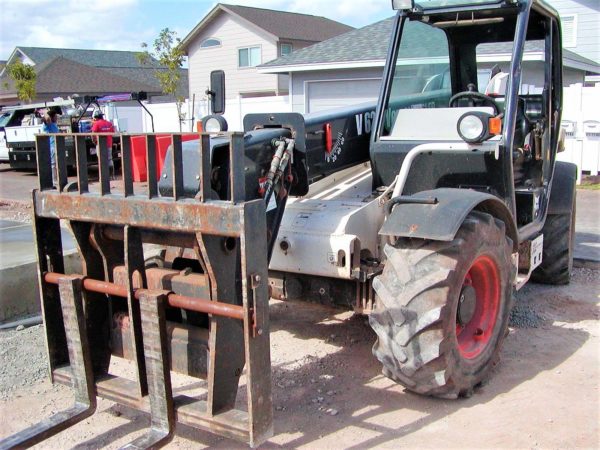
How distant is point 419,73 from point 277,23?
94.4ft

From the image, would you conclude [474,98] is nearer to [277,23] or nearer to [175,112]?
[175,112]

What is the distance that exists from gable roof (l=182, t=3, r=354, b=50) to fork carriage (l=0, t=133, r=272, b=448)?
92.9 ft

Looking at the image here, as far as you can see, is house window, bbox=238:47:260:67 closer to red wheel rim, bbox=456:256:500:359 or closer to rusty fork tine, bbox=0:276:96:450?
red wheel rim, bbox=456:256:500:359

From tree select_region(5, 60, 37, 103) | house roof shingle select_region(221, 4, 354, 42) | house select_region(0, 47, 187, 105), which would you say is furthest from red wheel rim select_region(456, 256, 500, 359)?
house select_region(0, 47, 187, 105)

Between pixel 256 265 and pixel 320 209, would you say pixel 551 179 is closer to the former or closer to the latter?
pixel 320 209

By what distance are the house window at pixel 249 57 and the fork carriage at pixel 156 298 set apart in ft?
94.6

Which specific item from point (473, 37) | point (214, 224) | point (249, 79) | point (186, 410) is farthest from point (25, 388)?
point (249, 79)

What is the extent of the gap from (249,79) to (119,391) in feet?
94.8

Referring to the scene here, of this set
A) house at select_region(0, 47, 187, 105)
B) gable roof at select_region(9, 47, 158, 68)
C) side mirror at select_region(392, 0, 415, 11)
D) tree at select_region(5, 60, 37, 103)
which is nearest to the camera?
side mirror at select_region(392, 0, 415, 11)

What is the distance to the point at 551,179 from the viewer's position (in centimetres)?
581

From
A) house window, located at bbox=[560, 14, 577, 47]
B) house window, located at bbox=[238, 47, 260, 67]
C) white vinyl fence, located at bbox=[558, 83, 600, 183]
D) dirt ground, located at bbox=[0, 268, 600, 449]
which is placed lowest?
dirt ground, located at bbox=[0, 268, 600, 449]

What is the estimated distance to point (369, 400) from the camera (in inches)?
166

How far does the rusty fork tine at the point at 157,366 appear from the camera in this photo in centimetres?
342

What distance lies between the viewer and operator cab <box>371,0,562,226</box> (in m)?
4.61
